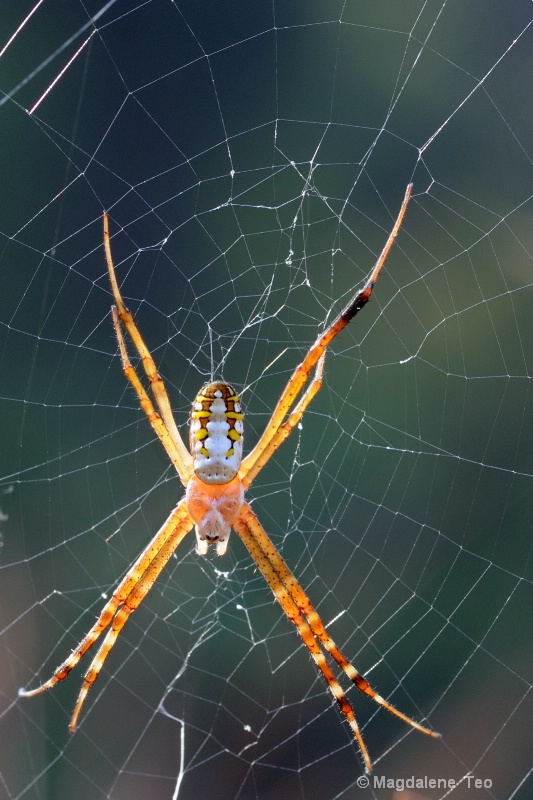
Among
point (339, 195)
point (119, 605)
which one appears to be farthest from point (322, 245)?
point (119, 605)

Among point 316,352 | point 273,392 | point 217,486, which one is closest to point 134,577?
point 217,486

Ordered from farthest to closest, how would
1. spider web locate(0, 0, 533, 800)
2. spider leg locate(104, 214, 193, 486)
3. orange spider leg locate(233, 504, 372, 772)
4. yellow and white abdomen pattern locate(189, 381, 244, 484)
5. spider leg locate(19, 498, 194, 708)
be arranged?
spider web locate(0, 0, 533, 800), orange spider leg locate(233, 504, 372, 772), spider leg locate(19, 498, 194, 708), yellow and white abdomen pattern locate(189, 381, 244, 484), spider leg locate(104, 214, 193, 486)

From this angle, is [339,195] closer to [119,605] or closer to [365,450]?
[365,450]

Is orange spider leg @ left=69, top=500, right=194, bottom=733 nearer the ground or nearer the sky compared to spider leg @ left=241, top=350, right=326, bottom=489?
nearer the ground

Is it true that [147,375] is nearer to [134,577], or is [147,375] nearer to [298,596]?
[134,577]

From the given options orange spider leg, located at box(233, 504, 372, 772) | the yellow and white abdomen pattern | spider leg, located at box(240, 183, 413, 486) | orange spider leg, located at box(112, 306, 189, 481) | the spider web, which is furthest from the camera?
the spider web

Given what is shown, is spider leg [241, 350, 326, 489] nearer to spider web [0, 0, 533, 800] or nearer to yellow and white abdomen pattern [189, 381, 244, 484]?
yellow and white abdomen pattern [189, 381, 244, 484]

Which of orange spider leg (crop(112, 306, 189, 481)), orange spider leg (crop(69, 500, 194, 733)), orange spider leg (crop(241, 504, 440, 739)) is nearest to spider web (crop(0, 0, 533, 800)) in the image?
orange spider leg (crop(241, 504, 440, 739))
